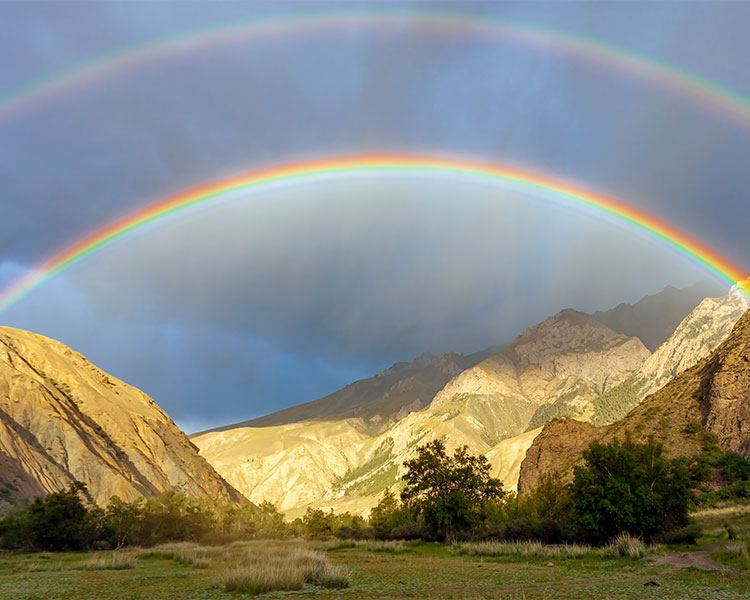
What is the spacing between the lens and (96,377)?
124 metres

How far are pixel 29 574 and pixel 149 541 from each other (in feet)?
151

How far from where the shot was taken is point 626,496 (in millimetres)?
28641

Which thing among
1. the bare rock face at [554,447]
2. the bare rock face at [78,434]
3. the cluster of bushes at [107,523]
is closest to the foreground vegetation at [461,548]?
the cluster of bushes at [107,523]

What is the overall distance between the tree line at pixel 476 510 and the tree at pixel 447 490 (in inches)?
4.1

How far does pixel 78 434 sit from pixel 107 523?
4616cm

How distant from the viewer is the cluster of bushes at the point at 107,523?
1779 inches

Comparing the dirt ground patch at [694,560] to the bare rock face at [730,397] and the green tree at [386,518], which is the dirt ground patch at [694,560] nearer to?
the green tree at [386,518]

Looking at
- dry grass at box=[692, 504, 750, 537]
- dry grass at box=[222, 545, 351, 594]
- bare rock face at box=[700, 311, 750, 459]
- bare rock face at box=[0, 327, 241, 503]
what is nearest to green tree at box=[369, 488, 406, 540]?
dry grass at box=[692, 504, 750, 537]

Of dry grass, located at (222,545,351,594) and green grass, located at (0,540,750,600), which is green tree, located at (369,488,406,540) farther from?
dry grass, located at (222,545,351,594)

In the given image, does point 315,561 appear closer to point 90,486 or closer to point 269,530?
point 90,486

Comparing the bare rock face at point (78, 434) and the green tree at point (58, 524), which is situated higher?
the bare rock face at point (78, 434)

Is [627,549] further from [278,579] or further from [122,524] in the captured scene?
[122,524]

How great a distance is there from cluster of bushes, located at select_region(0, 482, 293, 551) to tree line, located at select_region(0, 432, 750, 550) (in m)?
0.10

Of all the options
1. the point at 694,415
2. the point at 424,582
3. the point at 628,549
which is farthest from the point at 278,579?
the point at 694,415
